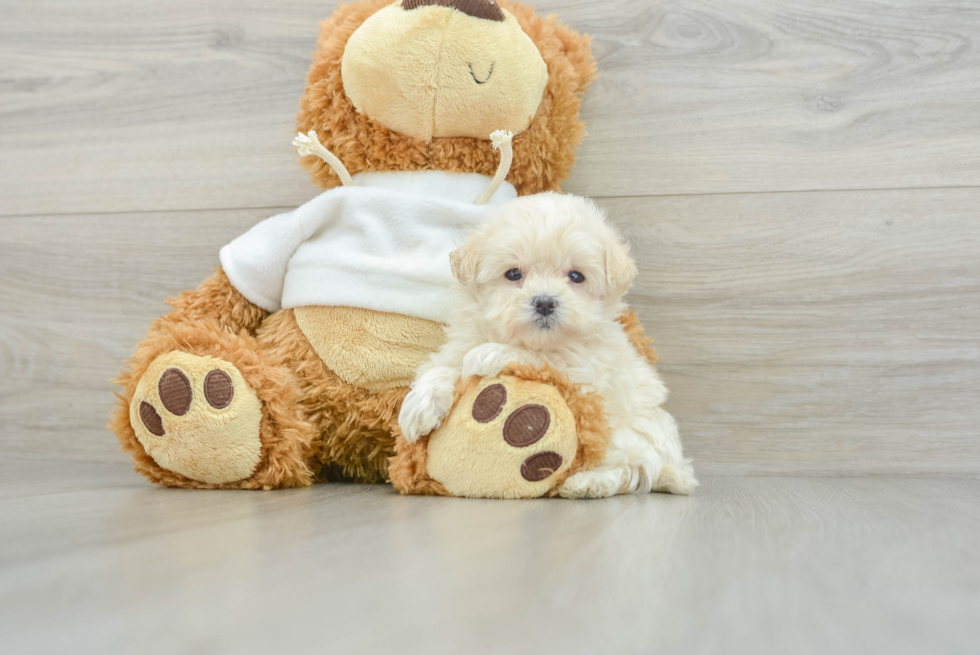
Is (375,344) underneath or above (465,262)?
underneath

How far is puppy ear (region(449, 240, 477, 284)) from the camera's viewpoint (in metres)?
0.85

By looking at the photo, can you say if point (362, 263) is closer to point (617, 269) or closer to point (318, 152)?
point (318, 152)

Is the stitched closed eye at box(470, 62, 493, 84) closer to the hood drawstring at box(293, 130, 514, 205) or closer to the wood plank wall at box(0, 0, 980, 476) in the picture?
the hood drawstring at box(293, 130, 514, 205)

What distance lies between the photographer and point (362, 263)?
95 cm

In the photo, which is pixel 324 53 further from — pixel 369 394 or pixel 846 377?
pixel 846 377

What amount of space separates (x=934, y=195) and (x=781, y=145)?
225 mm

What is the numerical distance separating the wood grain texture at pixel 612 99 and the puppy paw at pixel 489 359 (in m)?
0.43

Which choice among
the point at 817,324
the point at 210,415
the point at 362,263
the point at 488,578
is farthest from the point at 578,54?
the point at 488,578

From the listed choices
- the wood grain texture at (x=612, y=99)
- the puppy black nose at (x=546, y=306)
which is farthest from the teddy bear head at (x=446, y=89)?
the puppy black nose at (x=546, y=306)

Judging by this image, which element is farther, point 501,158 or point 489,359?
point 501,158

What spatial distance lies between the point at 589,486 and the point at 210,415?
1.40ft

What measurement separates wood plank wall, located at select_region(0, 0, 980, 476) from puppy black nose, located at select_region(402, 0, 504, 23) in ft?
0.83

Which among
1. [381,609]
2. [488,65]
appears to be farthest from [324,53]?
[381,609]

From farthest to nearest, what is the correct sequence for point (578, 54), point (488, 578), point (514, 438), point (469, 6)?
1. point (578, 54)
2. point (469, 6)
3. point (514, 438)
4. point (488, 578)
